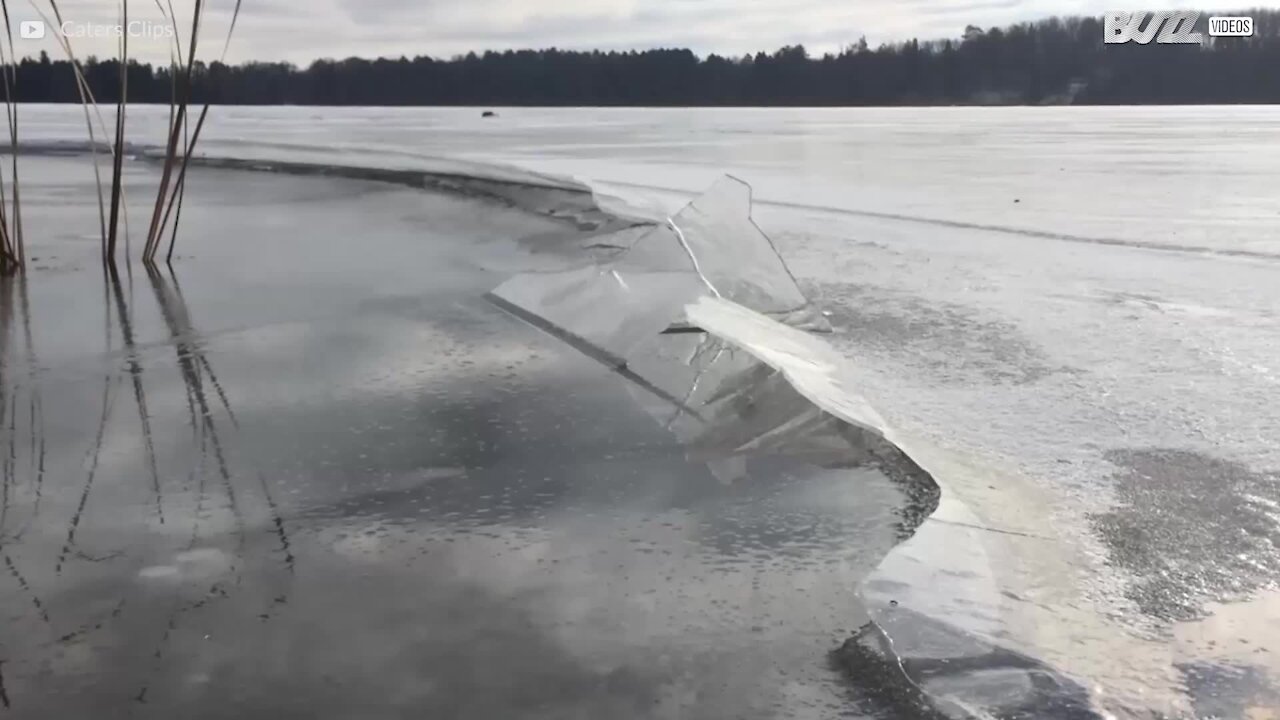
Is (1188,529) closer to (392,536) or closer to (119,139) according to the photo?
(392,536)

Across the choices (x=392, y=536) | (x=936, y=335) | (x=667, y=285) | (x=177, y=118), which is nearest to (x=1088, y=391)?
(x=936, y=335)

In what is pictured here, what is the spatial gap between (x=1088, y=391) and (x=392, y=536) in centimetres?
133

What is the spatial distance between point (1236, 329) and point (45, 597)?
2400mm

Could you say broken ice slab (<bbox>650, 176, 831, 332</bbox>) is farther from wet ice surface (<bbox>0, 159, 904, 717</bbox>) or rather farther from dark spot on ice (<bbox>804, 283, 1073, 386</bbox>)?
wet ice surface (<bbox>0, 159, 904, 717</bbox>)

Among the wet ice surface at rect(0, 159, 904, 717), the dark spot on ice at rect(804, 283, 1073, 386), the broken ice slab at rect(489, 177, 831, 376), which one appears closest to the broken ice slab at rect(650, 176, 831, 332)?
the broken ice slab at rect(489, 177, 831, 376)

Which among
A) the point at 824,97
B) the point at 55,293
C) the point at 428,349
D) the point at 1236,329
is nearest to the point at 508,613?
the point at 428,349

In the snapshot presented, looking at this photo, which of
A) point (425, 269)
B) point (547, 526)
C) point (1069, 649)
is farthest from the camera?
point (425, 269)

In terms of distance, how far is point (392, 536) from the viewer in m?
1.27

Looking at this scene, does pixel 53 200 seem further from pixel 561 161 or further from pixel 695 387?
pixel 695 387

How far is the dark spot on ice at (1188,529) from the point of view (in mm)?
1155

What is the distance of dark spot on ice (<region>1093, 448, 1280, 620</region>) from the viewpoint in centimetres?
116

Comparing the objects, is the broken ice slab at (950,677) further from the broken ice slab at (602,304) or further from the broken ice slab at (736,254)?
the broken ice slab at (736,254)

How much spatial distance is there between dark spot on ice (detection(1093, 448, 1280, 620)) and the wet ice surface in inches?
11.5

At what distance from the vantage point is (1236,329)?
238 centimetres
